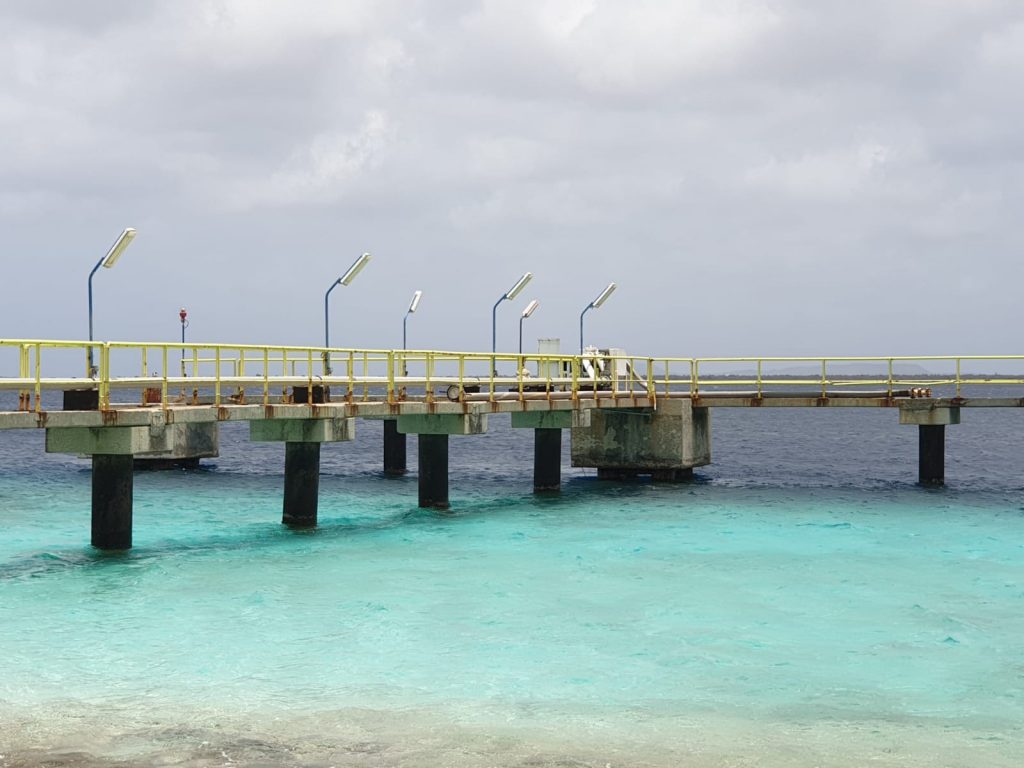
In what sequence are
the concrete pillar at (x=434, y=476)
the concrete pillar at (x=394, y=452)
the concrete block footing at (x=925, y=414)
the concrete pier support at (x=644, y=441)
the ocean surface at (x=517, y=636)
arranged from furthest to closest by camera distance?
the concrete pillar at (x=394, y=452) → the concrete pier support at (x=644, y=441) → the concrete block footing at (x=925, y=414) → the concrete pillar at (x=434, y=476) → the ocean surface at (x=517, y=636)

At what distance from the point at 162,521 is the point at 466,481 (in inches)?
628

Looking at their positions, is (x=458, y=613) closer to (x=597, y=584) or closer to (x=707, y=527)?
(x=597, y=584)

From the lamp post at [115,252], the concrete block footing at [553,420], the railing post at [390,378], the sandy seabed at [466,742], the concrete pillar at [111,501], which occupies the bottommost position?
the sandy seabed at [466,742]

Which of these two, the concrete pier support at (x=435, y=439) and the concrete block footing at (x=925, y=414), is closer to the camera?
the concrete pier support at (x=435, y=439)

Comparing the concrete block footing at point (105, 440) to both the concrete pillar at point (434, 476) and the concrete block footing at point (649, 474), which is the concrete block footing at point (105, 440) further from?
the concrete block footing at point (649, 474)

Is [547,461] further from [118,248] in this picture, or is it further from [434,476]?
[118,248]

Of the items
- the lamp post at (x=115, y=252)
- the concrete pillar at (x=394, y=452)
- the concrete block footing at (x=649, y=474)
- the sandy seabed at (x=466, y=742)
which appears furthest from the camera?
the concrete pillar at (x=394, y=452)

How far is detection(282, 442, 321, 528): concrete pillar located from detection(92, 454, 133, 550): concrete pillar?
192 inches

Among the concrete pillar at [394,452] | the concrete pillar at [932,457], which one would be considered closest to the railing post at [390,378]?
the concrete pillar at [394,452]

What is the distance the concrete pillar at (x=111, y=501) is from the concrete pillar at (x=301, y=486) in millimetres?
4886

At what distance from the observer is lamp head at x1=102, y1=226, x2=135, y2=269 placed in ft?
89.6

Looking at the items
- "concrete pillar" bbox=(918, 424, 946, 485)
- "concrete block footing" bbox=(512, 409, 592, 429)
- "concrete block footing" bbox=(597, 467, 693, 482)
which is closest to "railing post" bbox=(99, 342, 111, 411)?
"concrete block footing" bbox=(512, 409, 592, 429)

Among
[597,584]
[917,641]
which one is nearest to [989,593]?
[917,641]

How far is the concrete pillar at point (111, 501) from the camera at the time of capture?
2448 centimetres
